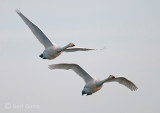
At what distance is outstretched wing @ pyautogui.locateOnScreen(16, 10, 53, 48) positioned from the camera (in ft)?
224

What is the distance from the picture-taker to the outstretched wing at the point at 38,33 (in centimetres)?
6831

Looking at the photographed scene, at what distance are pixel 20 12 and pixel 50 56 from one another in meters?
4.31

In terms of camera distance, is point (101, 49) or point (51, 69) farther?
point (101, 49)

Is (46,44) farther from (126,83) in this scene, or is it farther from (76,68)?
(126,83)

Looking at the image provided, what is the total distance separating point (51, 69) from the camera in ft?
227

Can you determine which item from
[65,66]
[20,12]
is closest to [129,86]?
[65,66]

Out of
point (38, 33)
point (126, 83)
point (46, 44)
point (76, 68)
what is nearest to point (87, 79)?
point (76, 68)

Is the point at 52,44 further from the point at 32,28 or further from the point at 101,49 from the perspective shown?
the point at 101,49

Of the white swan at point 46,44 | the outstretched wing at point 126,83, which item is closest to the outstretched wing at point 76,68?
the white swan at point 46,44

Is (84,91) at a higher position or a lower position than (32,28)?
lower

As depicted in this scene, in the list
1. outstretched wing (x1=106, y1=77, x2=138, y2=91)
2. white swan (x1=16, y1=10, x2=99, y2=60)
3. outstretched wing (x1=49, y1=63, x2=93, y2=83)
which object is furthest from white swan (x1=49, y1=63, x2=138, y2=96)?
white swan (x1=16, y1=10, x2=99, y2=60)

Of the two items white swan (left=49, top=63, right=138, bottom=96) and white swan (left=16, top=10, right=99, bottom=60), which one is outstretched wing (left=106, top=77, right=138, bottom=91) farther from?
white swan (left=16, top=10, right=99, bottom=60)

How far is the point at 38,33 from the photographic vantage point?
6888 centimetres

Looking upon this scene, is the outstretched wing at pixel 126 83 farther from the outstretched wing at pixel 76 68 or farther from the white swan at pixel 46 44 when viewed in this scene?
the white swan at pixel 46 44
